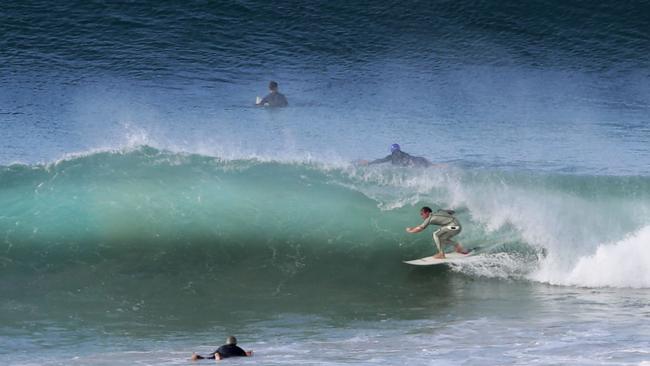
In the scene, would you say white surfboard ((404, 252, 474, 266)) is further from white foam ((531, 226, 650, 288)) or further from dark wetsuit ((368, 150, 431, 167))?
dark wetsuit ((368, 150, 431, 167))

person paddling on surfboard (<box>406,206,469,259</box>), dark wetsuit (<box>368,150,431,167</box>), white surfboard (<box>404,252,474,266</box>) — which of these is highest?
dark wetsuit (<box>368,150,431,167</box>)

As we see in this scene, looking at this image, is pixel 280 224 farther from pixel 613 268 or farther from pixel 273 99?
pixel 273 99

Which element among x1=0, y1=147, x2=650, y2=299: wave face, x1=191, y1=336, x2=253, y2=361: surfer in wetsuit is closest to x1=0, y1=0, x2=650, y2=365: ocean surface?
x1=0, y1=147, x2=650, y2=299: wave face

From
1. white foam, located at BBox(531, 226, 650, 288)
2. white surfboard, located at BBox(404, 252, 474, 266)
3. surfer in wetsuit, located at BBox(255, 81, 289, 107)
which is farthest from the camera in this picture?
surfer in wetsuit, located at BBox(255, 81, 289, 107)

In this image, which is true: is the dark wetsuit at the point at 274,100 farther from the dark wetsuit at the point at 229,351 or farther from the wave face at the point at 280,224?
the dark wetsuit at the point at 229,351

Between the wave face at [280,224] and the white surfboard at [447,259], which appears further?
the white surfboard at [447,259]

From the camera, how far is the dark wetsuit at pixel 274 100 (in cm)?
3031

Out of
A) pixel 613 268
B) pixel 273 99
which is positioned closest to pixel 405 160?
pixel 613 268

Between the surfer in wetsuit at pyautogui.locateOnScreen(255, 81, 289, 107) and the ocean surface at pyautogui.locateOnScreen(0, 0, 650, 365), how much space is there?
40 centimetres

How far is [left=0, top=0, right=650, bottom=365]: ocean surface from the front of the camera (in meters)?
14.2

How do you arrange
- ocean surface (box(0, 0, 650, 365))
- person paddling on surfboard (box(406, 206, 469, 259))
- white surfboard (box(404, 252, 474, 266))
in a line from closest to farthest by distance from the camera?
ocean surface (box(0, 0, 650, 365))
person paddling on surfboard (box(406, 206, 469, 259))
white surfboard (box(404, 252, 474, 266))

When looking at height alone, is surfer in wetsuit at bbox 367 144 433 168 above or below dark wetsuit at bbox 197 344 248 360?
above

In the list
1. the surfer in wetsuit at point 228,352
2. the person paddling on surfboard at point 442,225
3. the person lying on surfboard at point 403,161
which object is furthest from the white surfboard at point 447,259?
the surfer in wetsuit at point 228,352

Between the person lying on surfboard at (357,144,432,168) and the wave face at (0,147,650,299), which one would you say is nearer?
the wave face at (0,147,650,299)
